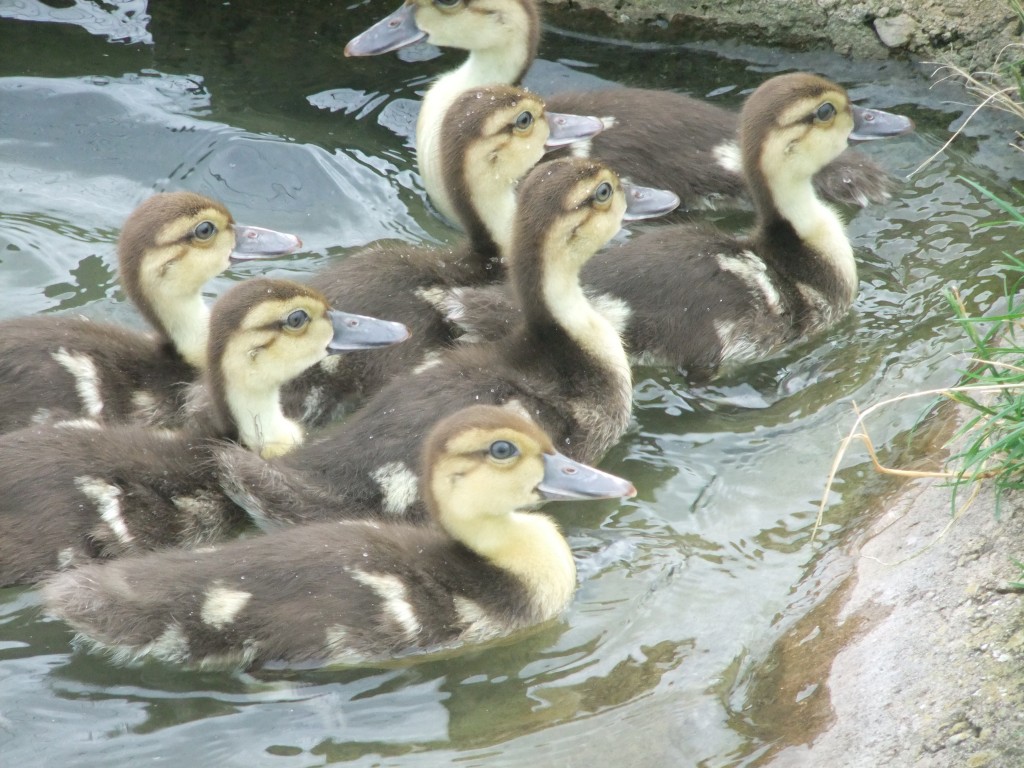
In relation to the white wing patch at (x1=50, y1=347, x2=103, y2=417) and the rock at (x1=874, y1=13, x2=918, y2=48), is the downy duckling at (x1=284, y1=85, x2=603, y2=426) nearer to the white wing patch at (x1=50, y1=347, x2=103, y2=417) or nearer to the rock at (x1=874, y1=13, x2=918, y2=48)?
the white wing patch at (x1=50, y1=347, x2=103, y2=417)

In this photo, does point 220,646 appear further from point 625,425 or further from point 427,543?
point 625,425

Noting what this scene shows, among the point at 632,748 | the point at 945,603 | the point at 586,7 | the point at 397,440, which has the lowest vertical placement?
the point at 632,748

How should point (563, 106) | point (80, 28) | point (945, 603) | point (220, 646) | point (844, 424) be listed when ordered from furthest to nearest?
point (80, 28)
point (563, 106)
point (844, 424)
point (220, 646)
point (945, 603)

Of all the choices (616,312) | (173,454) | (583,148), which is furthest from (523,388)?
(583,148)

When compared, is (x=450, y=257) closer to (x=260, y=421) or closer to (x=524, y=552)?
(x=260, y=421)

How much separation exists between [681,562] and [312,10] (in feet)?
12.5

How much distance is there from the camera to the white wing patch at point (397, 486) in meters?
3.96

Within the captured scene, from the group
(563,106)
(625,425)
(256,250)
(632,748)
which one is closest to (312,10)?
(563,106)

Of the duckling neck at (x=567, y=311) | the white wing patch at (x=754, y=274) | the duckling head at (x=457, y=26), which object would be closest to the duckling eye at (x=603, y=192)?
the duckling neck at (x=567, y=311)

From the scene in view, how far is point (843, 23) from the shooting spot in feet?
20.0

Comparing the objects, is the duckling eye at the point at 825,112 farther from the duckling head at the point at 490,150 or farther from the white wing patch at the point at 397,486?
the white wing patch at the point at 397,486

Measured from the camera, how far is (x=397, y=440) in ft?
13.0

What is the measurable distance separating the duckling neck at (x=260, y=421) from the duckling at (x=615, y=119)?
1.45 meters

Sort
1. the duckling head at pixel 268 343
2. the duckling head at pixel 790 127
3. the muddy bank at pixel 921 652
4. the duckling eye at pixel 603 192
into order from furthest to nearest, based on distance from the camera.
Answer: the duckling head at pixel 790 127, the duckling eye at pixel 603 192, the duckling head at pixel 268 343, the muddy bank at pixel 921 652
